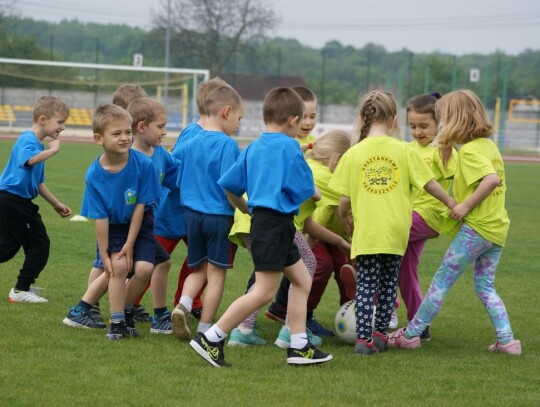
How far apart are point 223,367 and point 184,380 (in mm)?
403

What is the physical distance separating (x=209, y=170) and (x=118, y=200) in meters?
0.64

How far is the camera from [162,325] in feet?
21.2

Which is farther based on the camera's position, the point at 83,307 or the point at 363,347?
the point at 83,307

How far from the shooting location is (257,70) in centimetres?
6988

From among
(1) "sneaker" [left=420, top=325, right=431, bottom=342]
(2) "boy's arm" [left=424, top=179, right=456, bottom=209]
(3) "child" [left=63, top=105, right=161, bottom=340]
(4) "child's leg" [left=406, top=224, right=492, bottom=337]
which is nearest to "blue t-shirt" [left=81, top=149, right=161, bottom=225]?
(3) "child" [left=63, top=105, right=161, bottom=340]

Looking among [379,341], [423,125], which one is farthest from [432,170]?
[379,341]

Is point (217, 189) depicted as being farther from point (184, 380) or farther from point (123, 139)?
point (184, 380)

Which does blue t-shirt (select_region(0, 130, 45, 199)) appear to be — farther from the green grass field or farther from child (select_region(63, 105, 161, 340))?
child (select_region(63, 105, 161, 340))

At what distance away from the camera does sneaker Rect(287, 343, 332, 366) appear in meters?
5.43

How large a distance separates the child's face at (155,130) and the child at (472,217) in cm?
188

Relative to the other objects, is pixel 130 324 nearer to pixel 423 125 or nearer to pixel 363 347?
pixel 363 347

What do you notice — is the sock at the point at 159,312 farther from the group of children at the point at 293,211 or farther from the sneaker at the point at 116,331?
the sneaker at the point at 116,331

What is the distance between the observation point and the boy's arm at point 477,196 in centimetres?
594

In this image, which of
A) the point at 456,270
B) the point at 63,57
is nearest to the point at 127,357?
the point at 456,270
